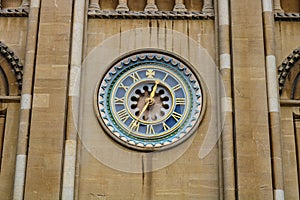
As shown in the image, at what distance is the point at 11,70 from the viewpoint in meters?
15.3

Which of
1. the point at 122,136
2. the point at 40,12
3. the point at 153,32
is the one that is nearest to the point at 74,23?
the point at 40,12

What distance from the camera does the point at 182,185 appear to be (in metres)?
14.0

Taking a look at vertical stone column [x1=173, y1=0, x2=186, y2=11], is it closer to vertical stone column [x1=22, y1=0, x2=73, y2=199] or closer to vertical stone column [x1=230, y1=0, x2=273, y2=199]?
vertical stone column [x1=230, y1=0, x2=273, y2=199]

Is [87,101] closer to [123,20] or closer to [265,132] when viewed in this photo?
[123,20]

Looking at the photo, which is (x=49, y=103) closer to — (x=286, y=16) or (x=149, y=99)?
(x=149, y=99)

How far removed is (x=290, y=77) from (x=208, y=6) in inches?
115

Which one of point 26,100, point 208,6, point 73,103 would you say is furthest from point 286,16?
point 26,100

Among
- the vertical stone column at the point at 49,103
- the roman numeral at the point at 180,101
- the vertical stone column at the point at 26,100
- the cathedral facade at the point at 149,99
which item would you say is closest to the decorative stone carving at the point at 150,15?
the cathedral facade at the point at 149,99

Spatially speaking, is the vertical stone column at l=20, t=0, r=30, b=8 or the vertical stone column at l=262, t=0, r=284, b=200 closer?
the vertical stone column at l=262, t=0, r=284, b=200

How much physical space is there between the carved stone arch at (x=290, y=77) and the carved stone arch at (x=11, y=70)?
677cm

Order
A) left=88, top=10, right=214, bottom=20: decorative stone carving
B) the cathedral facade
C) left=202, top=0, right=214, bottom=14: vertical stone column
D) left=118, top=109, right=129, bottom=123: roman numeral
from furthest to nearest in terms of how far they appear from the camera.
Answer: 1. left=202, top=0, right=214, bottom=14: vertical stone column
2. left=88, top=10, right=214, bottom=20: decorative stone carving
3. left=118, top=109, right=129, bottom=123: roman numeral
4. the cathedral facade

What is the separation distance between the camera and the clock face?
14.6 metres

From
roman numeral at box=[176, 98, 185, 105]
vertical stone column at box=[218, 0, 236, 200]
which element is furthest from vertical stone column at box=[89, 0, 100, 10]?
roman numeral at box=[176, 98, 185, 105]

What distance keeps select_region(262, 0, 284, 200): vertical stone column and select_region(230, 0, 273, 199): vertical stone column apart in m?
0.13
